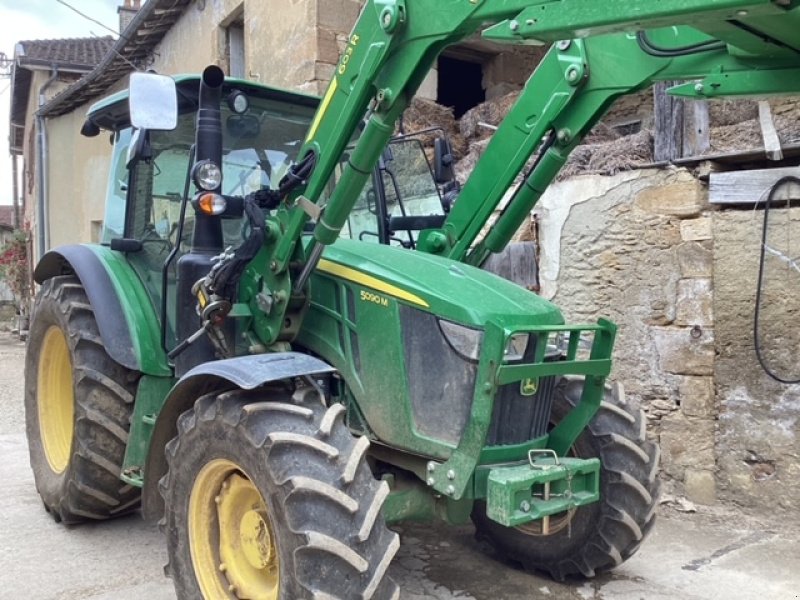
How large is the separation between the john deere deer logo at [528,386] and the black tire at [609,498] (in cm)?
44

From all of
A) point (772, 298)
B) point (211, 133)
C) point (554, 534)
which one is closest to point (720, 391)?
point (772, 298)

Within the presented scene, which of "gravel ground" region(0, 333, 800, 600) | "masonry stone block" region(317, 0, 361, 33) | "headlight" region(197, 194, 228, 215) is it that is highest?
"masonry stone block" region(317, 0, 361, 33)

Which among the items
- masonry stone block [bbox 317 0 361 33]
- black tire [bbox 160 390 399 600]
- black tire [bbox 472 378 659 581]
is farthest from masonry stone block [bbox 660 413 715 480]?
masonry stone block [bbox 317 0 361 33]

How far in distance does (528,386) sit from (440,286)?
525 millimetres

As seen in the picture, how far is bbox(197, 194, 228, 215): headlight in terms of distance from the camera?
3.11 meters

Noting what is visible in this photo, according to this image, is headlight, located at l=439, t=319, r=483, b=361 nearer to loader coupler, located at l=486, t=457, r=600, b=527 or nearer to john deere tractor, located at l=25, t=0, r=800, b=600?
john deere tractor, located at l=25, t=0, r=800, b=600

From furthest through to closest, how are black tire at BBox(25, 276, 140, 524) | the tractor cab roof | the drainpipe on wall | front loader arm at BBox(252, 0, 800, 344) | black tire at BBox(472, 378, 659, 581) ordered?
the drainpipe on wall, black tire at BBox(25, 276, 140, 524), the tractor cab roof, black tire at BBox(472, 378, 659, 581), front loader arm at BBox(252, 0, 800, 344)

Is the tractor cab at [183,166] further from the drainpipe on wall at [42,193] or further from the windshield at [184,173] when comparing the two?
the drainpipe on wall at [42,193]

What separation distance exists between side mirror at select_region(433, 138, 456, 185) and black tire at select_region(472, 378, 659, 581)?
1.45m

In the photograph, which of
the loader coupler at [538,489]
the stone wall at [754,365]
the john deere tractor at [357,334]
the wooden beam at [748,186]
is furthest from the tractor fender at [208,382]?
the wooden beam at [748,186]

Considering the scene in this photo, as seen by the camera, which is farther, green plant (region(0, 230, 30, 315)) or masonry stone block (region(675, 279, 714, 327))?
green plant (region(0, 230, 30, 315))

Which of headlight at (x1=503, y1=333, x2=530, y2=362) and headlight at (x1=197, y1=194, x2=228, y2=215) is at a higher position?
headlight at (x1=197, y1=194, x2=228, y2=215)

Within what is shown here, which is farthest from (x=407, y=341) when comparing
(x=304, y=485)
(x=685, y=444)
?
(x=685, y=444)

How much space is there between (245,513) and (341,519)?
0.63 m
